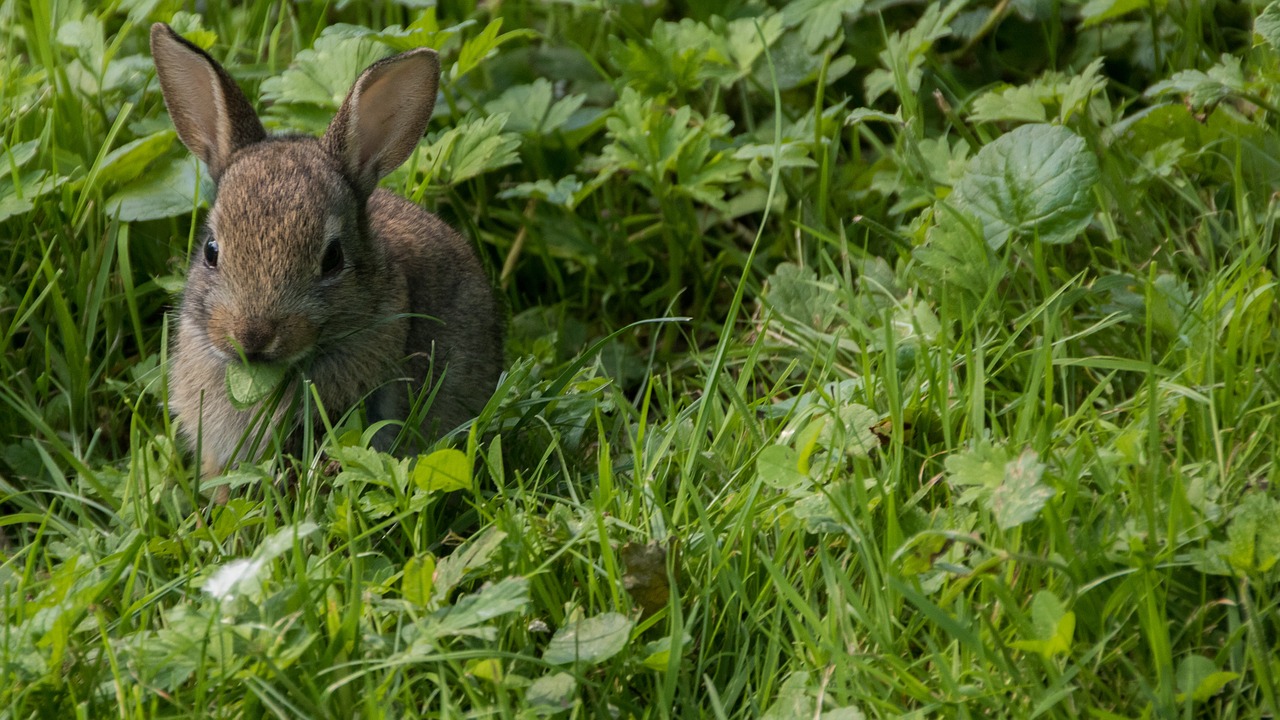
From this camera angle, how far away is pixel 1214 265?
3949mm

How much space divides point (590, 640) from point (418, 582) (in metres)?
0.36

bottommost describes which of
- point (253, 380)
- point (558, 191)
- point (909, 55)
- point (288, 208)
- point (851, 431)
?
point (851, 431)

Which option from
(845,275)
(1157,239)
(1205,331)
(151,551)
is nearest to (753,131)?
(845,275)

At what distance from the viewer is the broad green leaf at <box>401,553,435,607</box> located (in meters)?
2.77

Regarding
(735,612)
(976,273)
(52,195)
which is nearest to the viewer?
(735,612)

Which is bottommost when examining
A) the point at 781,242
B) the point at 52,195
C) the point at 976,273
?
the point at 781,242

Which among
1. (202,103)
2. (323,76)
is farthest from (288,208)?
(323,76)

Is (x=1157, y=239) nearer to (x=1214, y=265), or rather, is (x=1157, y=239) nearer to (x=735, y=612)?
(x=1214, y=265)

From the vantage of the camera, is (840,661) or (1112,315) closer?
(840,661)

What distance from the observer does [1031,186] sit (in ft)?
12.5

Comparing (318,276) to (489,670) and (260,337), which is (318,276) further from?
(489,670)

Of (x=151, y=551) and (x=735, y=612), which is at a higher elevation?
(x=151, y=551)

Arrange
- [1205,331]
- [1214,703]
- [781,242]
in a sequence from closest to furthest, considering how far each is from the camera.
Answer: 1. [1214,703]
2. [1205,331]
3. [781,242]

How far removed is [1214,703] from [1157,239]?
1.91 meters
